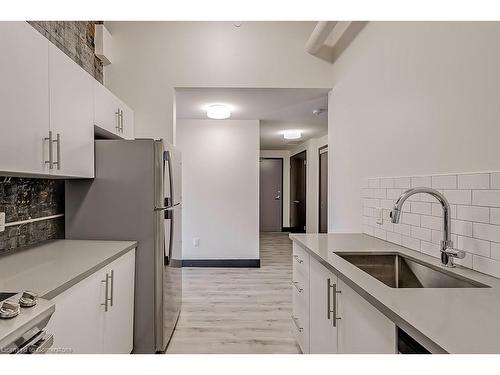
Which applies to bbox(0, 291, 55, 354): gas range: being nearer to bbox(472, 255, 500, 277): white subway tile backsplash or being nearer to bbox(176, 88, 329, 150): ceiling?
bbox(472, 255, 500, 277): white subway tile backsplash

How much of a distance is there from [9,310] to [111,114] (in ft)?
6.34

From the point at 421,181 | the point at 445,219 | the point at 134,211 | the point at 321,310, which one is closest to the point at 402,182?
the point at 421,181

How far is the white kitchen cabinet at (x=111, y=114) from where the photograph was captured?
240 centimetres

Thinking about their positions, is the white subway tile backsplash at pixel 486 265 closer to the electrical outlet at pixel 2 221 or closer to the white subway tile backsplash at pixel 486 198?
the white subway tile backsplash at pixel 486 198

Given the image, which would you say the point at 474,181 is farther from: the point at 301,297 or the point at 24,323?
the point at 24,323

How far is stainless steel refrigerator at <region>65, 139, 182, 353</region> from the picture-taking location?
2377 millimetres

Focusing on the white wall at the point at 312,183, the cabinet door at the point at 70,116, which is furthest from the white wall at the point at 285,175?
the cabinet door at the point at 70,116

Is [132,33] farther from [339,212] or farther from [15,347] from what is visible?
[15,347]

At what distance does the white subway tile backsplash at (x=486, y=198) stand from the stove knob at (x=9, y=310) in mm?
1720

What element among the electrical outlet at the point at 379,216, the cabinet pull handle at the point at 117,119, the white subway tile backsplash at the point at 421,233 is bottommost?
the white subway tile backsplash at the point at 421,233

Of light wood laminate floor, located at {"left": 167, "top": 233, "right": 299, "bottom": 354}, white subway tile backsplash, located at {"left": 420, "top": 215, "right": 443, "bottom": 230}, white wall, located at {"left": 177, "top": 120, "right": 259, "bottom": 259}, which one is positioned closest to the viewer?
white subway tile backsplash, located at {"left": 420, "top": 215, "right": 443, "bottom": 230}

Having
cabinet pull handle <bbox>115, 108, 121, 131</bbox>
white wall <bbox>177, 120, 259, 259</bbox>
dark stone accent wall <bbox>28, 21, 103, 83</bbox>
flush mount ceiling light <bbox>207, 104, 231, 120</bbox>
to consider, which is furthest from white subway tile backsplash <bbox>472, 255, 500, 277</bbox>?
white wall <bbox>177, 120, 259, 259</bbox>

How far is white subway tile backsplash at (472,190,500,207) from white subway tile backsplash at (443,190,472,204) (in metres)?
0.04
